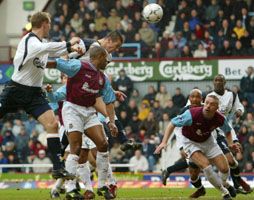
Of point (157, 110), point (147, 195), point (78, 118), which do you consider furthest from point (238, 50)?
point (78, 118)

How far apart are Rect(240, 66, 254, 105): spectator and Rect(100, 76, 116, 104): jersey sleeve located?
1085cm

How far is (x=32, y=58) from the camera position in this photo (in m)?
13.5

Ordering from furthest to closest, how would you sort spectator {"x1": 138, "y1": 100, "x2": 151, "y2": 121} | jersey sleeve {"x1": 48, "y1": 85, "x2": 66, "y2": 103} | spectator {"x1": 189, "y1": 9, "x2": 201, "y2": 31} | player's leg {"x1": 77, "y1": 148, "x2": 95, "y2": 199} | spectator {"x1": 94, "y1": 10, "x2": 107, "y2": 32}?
spectator {"x1": 94, "y1": 10, "x2": 107, "y2": 32}
spectator {"x1": 189, "y1": 9, "x2": 201, "y2": 31}
spectator {"x1": 138, "y1": 100, "x2": 151, "y2": 121}
jersey sleeve {"x1": 48, "y1": 85, "x2": 66, "y2": 103}
player's leg {"x1": 77, "y1": 148, "x2": 95, "y2": 199}

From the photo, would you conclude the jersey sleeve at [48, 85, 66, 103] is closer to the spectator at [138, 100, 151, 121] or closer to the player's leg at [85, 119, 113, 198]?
the player's leg at [85, 119, 113, 198]

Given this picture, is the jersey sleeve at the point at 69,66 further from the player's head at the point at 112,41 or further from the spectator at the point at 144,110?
the spectator at the point at 144,110

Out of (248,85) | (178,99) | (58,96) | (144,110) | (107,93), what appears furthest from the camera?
(144,110)

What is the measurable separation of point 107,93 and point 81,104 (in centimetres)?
165

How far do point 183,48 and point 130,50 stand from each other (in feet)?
6.31

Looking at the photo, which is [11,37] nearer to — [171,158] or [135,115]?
[135,115]

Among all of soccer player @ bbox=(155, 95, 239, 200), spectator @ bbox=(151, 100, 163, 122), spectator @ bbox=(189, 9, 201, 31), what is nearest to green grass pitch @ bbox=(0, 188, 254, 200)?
soccer player @ bbox=(155, 95, 239, 200)

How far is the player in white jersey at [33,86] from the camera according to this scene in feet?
44.4

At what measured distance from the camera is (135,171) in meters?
24.7

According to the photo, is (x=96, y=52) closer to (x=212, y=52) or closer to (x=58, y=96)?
(x=58, y=96)

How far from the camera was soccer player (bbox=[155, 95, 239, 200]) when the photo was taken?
45.5ft
